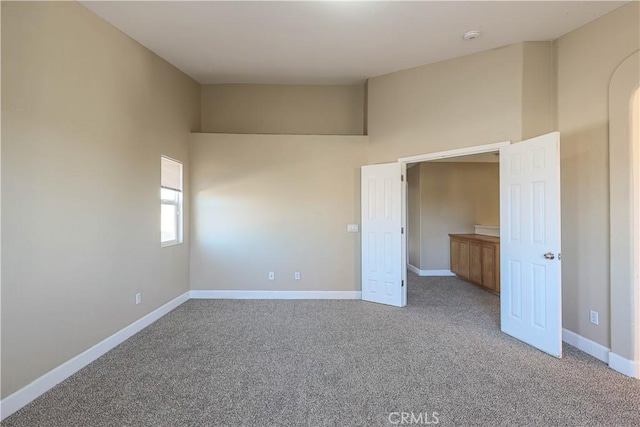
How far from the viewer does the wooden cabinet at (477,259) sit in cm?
489

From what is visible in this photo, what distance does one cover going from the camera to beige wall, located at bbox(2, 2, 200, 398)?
6.65 ft

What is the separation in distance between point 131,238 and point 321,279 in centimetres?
255

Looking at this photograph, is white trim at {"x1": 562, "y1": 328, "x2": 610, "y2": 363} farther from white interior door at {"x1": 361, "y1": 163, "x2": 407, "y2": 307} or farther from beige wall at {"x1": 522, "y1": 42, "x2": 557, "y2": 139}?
beige wall at {"x1": 522, "y1": 42, "x2": 557, "y2": 139}

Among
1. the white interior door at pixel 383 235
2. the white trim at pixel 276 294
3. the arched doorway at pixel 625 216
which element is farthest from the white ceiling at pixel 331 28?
the white trim at pixel 276 294

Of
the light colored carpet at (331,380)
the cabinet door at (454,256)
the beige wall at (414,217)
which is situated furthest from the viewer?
the beige wall at (414,217)

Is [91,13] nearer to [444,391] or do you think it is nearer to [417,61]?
[417,61]

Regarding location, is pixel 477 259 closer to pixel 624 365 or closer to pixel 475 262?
pixel 475 262

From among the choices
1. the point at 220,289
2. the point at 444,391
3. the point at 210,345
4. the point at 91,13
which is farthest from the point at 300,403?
the point at 91,13

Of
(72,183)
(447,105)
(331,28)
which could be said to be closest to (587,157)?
(447,105)

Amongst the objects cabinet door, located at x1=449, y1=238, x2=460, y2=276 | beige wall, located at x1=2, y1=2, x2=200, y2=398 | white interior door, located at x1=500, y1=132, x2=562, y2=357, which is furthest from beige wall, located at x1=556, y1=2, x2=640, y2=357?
beige wall, located at x1=2, y1=2, x2=200, y2=398

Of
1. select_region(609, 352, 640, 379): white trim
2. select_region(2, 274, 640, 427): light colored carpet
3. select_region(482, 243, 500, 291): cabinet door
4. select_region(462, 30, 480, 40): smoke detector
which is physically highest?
select_region(462, 30, 480, 40): smoke detector

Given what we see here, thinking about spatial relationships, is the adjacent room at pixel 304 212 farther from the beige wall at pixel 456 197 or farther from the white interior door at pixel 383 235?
the beige wall at pixel 456 197

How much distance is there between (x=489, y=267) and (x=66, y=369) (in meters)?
5.41

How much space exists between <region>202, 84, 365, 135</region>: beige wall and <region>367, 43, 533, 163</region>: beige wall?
510mm
